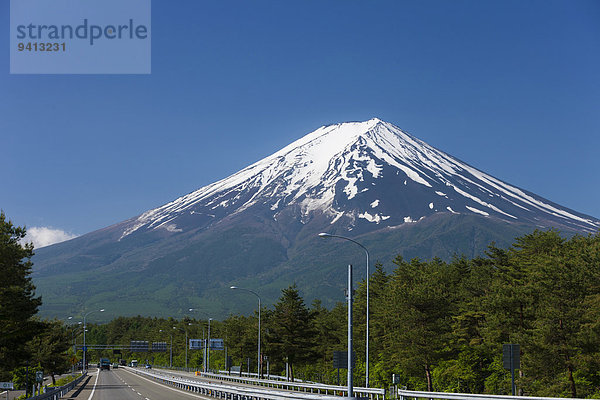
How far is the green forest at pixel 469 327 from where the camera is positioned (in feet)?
166

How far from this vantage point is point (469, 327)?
2667 inches

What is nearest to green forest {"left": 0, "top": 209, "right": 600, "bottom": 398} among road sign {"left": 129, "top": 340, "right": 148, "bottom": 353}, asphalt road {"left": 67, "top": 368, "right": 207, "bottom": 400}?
asphalt road {"left": 67, "top": 368, "right": 207, "bottom": 400}

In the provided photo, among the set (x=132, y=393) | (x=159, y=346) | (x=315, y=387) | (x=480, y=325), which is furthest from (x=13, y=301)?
(x=159, y=346)

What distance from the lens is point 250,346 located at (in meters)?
108

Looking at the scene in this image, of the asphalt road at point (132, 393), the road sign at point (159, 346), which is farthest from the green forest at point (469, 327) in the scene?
the road sign at point (159, 346)

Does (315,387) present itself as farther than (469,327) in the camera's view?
No

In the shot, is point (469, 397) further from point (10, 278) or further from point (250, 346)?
point (250, 346)

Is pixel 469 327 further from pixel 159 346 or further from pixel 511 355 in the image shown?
pixel 159 346

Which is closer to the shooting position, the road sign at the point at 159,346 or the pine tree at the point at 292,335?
the pine tree at the point at 292,335

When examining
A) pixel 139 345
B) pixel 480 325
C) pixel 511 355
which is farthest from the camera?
pixel 139 345

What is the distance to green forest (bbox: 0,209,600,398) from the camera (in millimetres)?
50656

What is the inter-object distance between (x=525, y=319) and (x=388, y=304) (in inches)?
777

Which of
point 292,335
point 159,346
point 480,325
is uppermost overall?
point 480,325

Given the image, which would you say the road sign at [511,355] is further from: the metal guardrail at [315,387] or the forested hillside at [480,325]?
the forested hillside at [480,325]
